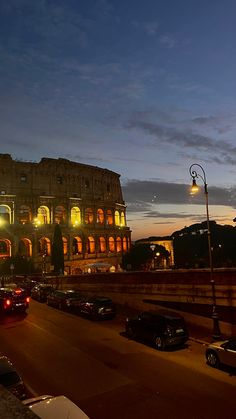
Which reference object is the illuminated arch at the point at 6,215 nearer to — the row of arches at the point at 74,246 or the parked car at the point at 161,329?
the row of arches at the point at 74,246

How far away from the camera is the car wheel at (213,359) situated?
15212mm

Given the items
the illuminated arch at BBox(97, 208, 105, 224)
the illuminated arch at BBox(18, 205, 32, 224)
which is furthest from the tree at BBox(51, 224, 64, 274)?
the illuminated arch at BBox(97, 208, 105, 224)

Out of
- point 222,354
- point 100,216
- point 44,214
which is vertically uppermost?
point 100,216

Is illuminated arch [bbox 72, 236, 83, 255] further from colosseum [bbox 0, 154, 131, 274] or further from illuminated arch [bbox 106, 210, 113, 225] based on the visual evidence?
illuminated arch [bbox 106, 210, 113, 225]

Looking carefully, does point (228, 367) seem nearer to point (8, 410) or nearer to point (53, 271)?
point (8, 410)

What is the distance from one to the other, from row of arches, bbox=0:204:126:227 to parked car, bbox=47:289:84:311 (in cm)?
3897

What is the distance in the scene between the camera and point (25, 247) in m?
75.0

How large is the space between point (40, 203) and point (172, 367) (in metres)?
65.2

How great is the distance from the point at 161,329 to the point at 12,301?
14917mm

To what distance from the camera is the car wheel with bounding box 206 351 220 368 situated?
1521 cm

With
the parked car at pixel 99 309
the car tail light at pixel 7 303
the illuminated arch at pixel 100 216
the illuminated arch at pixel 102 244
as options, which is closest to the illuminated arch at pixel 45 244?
the illuminated arch at pixel 102 244

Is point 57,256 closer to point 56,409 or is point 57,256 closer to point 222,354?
point 222,354

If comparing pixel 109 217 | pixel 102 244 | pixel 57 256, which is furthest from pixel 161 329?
pixel 109 217

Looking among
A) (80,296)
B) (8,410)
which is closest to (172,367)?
(8,410)
